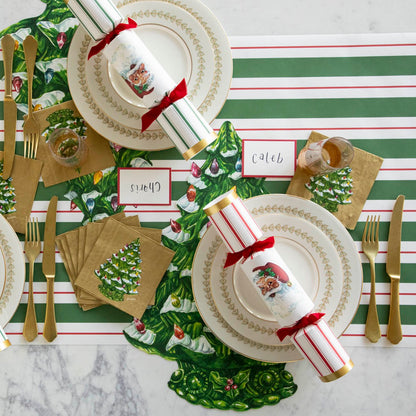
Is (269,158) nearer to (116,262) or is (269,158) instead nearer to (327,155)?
(327,155)

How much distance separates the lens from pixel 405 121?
43.1 inches

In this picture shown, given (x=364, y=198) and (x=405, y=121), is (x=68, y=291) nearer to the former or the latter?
(x=364, y=198)

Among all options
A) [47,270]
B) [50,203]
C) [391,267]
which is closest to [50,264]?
[47,270]

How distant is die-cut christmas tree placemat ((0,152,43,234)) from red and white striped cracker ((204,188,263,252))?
53 centimetres

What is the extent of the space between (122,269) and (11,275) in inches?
11.7

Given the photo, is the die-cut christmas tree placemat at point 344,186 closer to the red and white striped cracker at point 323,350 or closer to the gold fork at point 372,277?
the gold fork at point 372,277

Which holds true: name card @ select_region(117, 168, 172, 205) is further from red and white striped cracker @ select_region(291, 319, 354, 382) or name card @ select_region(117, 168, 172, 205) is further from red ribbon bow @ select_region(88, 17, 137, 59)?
red and white striped cracker @ select_region(291, 319, 354, 382)

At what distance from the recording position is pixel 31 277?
1089 millimetres

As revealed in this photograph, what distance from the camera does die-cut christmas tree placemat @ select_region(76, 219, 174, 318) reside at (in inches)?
42.1

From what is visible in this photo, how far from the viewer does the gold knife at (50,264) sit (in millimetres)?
1082

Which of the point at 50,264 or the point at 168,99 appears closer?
the point at 168,99

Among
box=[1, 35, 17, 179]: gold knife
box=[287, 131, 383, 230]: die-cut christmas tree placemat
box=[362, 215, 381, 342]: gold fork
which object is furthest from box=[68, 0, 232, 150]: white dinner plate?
box=[362, 215, 381, 342]: gold fork

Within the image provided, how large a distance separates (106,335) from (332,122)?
85 centimetres

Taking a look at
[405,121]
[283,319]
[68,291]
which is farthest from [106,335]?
[405,121]
